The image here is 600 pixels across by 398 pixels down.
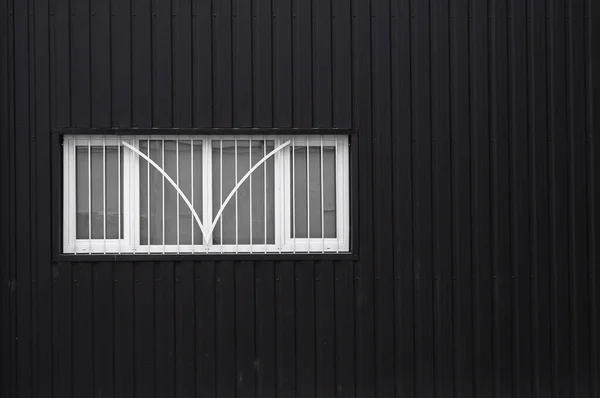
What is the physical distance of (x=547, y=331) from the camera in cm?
472

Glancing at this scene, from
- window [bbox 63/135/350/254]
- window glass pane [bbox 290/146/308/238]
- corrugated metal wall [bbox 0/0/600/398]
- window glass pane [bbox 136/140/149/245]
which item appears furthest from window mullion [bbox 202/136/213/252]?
window glass pane [bbox 290/146/308/238]

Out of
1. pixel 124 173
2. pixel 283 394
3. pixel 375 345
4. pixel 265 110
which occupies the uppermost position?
pixel 265 110

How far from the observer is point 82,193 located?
466cm

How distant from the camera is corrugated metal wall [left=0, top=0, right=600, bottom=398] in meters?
4.59

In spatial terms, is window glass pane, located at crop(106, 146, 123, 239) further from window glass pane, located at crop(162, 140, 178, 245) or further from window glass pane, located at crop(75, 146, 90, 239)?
window glass pane, located at crop(162, 140, 178, 245)

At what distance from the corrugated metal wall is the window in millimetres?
145

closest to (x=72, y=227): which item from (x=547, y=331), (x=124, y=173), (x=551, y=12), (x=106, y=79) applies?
(x=124, y=173)

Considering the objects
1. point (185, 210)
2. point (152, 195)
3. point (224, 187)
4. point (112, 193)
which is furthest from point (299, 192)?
point (112, 193)

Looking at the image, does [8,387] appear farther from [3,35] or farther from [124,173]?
[3,35]

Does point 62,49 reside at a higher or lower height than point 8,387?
higher

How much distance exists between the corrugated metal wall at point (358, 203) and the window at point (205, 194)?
145mm

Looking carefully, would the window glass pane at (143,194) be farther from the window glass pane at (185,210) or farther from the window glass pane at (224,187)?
the window glass pane at (224,187)

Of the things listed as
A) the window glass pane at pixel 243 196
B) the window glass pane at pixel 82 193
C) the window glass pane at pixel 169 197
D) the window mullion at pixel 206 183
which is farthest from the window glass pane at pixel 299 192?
the window glass pane at pixel 82 193

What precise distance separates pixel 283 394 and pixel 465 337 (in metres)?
1.43
